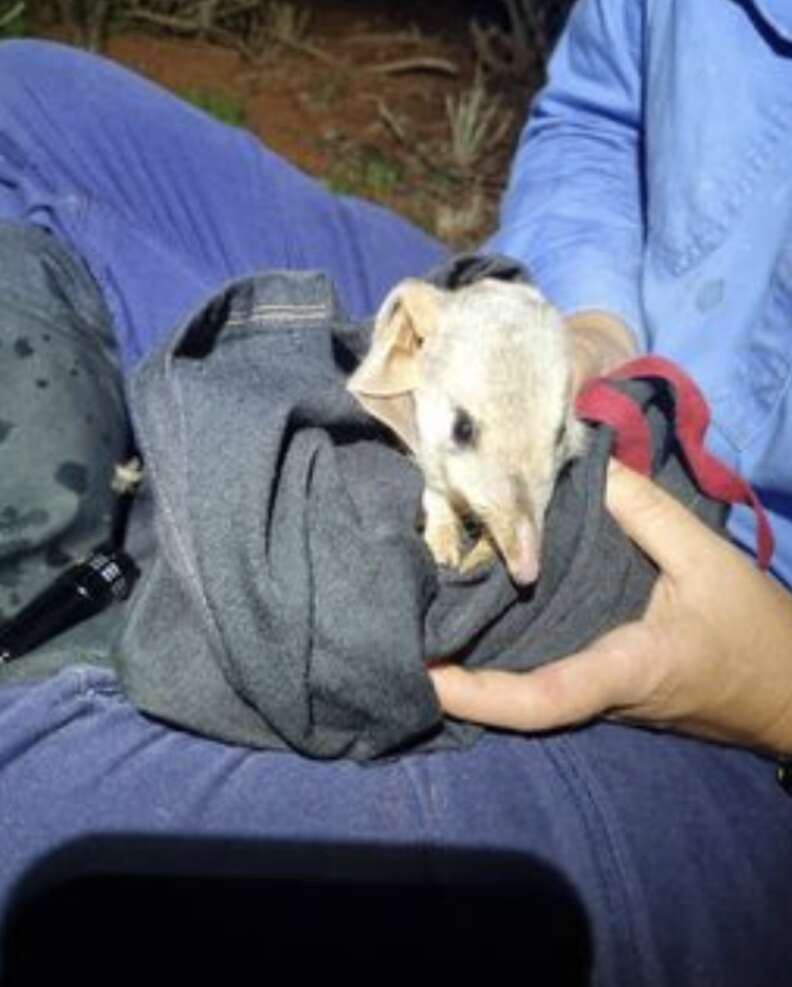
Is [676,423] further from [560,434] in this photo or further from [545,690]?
[545,690]

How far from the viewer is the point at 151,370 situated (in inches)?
56.1

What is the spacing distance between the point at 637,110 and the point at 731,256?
19.5 inches

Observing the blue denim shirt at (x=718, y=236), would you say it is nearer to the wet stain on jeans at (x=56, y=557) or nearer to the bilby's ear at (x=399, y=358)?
the bilby's ear at (x=399, y=358)

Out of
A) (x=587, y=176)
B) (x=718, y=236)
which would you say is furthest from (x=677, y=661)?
(x=587, y=176)

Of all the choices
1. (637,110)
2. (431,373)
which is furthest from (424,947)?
(637,110)

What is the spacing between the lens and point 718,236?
180 centimetres

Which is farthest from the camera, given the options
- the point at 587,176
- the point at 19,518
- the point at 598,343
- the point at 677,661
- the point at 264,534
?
the point at 587,176

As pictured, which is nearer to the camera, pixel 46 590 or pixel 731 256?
pixel 46 590


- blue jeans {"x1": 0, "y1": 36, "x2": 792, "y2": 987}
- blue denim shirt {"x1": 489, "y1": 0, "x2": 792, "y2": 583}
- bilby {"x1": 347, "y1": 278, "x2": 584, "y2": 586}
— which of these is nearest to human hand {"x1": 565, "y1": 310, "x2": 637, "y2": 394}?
blue denim shirt {"x1": 489, "y1": 0, "x2": 792, "y2": 583}

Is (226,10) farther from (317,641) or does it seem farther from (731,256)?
(317,641)

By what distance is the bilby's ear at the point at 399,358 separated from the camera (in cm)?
160

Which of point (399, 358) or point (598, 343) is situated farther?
point (598, 343)

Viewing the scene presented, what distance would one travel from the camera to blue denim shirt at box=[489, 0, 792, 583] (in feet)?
5.66

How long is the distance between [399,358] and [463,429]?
0.36 feet
